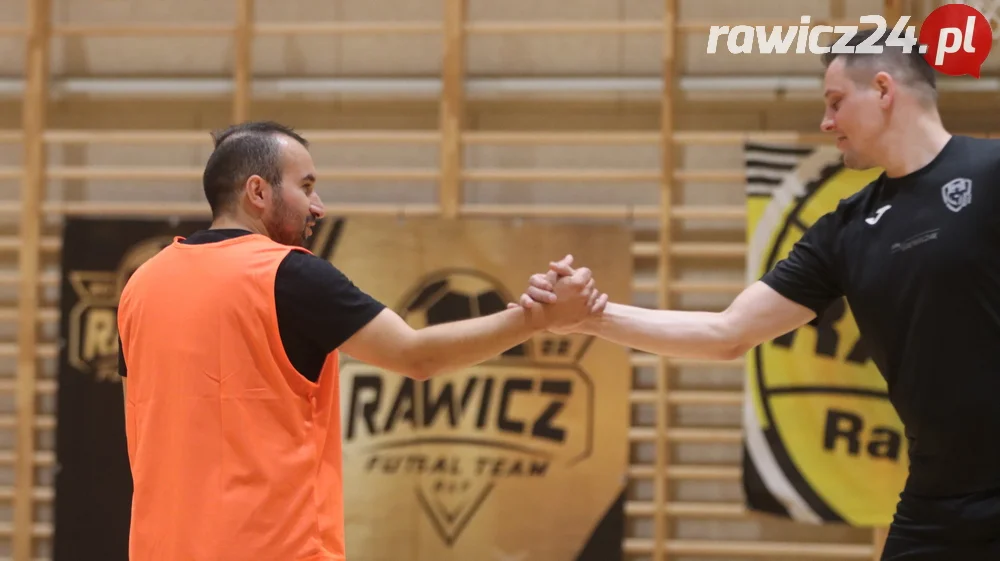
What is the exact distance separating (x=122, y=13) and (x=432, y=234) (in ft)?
6.65

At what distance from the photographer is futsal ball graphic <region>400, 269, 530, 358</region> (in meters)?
4.67

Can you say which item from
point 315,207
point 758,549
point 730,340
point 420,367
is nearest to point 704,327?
A: point 730,340

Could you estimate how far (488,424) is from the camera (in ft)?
15.3

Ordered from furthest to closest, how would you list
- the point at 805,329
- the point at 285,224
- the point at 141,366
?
the point at 805,329 → the point at 285,224 → the point at 141,366

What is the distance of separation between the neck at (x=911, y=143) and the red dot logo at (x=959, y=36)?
232cm

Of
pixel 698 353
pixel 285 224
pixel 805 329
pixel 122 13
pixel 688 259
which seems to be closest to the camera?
pixel 285 224

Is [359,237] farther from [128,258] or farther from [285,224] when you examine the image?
[285,224]

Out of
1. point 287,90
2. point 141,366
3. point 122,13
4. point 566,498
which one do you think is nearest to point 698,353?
point 141,366

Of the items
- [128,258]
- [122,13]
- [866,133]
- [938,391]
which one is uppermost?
[122,13]

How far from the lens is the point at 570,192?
4.88m

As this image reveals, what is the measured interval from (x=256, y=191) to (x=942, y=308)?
1.55m

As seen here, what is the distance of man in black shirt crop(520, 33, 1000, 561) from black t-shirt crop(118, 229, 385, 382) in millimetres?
542

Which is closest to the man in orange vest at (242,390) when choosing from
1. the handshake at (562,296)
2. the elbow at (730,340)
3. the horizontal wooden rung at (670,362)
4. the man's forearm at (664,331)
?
the handshake at (562,296)

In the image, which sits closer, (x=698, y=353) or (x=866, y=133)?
(x=866, y=133)
